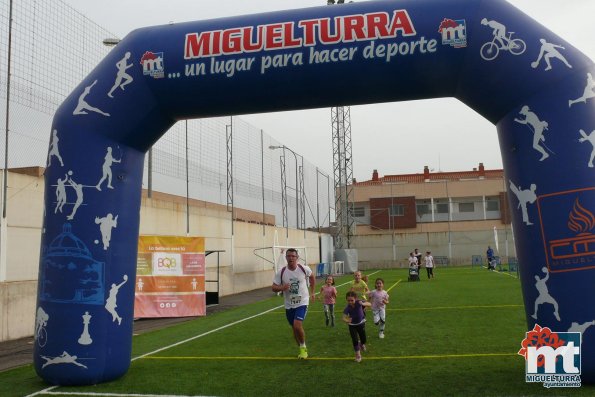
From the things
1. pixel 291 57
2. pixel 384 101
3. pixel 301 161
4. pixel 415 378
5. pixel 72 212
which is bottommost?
pixel 415 378

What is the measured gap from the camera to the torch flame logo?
6387 mm

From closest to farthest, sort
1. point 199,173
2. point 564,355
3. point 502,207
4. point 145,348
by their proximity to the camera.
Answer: point 564,355 < point 145,348 < point 199,173 < point 502,207

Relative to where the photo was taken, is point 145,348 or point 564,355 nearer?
point 564,355

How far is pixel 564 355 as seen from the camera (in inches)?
253

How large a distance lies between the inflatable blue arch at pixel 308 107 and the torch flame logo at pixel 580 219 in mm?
15

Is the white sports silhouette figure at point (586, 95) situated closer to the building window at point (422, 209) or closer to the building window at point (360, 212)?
the building window at point (422, 209)

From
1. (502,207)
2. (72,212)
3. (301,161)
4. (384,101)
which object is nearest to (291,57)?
(384,101)

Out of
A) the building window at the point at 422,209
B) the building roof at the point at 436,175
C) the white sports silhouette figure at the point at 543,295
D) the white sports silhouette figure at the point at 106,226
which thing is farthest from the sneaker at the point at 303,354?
the building roof at the point at 436,175

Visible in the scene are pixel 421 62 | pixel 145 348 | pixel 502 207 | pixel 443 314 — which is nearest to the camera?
pixel 421 62

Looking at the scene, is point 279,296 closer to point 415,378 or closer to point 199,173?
point 199,173

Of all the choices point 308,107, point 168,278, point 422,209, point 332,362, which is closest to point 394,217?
point 422,209

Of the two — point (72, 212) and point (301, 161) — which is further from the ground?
point (301, 161)

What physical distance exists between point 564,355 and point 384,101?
155 inches

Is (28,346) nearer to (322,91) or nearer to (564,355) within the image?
(322,91)
